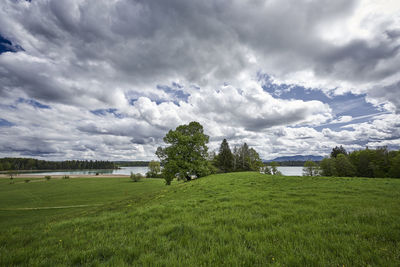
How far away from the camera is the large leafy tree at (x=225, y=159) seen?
62656mm

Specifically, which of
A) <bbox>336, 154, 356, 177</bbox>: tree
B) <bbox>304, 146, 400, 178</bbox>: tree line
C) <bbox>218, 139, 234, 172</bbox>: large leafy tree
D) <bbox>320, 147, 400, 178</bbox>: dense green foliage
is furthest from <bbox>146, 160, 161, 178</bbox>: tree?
<bbox>336, 154, 356, 177</bbox>: tree

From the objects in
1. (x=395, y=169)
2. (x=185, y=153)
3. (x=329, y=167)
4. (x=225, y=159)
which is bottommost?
(x=329, y=167)

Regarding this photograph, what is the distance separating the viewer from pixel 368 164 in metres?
52.1

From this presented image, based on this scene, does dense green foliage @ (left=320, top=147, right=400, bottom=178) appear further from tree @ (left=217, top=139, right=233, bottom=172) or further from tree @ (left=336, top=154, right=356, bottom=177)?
tree @ (left=217, top=139, right=233, bottom=172)

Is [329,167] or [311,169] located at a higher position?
[329,167]

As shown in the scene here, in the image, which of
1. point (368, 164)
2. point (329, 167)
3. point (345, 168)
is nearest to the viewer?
point (368, 164)

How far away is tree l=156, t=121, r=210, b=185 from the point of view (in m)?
31.7

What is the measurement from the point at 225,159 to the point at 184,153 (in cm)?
3336

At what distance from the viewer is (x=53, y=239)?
5.55 metres

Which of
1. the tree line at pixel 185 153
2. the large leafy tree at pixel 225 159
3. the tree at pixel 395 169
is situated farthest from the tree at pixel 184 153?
the tree at pixel 395 169

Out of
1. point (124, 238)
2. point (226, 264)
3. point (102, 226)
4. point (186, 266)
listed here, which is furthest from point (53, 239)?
point (226, 264)

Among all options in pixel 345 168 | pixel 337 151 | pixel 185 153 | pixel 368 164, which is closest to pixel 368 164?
pixel 368 164

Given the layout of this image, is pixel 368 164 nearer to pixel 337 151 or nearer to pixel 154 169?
pixel 337 151

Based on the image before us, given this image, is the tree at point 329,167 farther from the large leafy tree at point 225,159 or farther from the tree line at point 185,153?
the tree line at point 185,153
